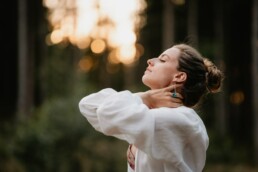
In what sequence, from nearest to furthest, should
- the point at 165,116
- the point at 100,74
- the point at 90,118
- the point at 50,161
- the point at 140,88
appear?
the point at 165,116 → the point at 90,118 → the point at 50,161 → the point at 140,88 → the point at 100,74

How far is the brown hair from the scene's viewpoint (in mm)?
2635

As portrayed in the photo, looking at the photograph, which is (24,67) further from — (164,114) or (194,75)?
(164,114)

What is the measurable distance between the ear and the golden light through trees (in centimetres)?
2924

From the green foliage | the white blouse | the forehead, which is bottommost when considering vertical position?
the green foliage

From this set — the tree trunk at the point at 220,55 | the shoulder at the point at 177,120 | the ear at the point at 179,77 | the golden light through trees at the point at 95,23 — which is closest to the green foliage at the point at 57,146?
the ear at the point at 179,77

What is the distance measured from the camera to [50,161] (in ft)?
36.4

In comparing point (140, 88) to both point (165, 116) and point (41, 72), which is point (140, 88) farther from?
point (165, 116)

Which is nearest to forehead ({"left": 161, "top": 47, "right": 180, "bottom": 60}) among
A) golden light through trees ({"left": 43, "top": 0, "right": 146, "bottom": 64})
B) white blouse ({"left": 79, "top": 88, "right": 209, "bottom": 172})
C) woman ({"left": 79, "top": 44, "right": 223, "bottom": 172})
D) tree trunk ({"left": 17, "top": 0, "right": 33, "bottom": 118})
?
woman ({"left": 79, "top": 44, "right": 223, "bottom": 172})

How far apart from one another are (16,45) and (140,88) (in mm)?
5757

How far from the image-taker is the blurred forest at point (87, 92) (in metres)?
11.5

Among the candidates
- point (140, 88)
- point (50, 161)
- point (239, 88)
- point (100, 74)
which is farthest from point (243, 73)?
point (100, 74)

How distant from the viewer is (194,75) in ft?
8.73

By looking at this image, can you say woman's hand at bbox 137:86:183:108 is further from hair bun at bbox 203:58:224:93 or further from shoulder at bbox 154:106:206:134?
hair bun at bbox 203:58:224:93

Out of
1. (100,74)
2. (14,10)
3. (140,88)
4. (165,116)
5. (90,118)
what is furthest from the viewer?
(100,74)
